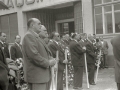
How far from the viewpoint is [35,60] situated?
434 centimetres

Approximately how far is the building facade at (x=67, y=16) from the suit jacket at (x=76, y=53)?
17.8 feet

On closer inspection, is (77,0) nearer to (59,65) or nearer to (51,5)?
(51,5)

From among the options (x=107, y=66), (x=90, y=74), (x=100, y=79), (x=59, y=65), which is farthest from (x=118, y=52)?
(x=107, y=66)

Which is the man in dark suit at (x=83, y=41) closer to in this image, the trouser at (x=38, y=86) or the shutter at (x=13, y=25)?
the trouser at (x=38, y=86)

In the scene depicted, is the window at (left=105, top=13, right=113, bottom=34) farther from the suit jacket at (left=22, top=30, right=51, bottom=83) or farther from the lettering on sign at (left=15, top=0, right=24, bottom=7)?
the suit jacket at (left=22, top=30, right=51, bottom=83)

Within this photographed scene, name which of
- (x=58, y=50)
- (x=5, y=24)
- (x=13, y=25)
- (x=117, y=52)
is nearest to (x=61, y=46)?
(x=58, y=50)

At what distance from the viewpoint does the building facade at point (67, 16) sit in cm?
1383

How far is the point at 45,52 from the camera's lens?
180 inches

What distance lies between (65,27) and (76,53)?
10.0 metres

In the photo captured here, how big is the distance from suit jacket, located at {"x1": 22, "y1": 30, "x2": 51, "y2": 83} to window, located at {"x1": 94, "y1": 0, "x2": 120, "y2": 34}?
9787mm

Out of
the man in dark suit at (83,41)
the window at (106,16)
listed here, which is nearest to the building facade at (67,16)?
the window at (106,16)

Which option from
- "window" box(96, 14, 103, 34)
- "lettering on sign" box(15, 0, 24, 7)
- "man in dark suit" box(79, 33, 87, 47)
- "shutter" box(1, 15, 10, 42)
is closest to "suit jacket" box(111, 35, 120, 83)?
"man in dark suit" box(79, 33, 87, 47)

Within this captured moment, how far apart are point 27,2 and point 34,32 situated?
1299cm

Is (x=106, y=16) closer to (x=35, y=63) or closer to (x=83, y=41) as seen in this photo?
(x=83, y=41)
